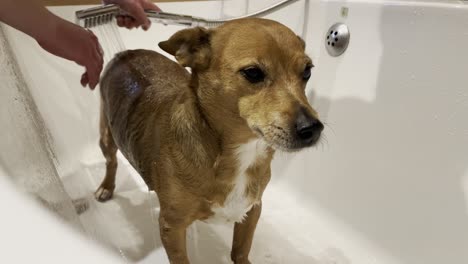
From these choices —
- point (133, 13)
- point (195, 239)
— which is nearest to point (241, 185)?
point (195, 239)

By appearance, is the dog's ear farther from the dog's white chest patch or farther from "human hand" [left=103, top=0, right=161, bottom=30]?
"human hand" [left=103, top=0, right=161, bottom=30]

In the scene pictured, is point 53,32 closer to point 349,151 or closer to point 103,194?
point 103,194

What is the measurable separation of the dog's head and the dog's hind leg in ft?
2.11

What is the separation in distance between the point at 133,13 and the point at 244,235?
31.6 inches

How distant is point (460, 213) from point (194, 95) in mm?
789

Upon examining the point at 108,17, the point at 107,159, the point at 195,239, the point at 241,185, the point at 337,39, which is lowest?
the point at 195,239

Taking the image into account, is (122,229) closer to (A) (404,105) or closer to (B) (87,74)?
(B) (87,74)

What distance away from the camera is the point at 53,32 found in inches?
39.0

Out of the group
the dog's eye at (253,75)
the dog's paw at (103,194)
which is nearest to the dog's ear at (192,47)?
the dog's eye at (253,75)

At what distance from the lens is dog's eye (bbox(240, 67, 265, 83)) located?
957 mm

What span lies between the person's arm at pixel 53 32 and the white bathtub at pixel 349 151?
10 cm

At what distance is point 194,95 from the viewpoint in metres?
1.06

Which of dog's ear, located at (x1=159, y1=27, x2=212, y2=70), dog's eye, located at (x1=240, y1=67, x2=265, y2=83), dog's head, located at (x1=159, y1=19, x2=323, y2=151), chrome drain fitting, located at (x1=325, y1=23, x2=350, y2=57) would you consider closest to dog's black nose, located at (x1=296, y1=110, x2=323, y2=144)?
dog's head, located at (x1=159, y1=19, x2=323, y2=151)

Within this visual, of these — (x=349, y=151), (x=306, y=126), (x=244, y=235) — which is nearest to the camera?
(x=306, y=126)
